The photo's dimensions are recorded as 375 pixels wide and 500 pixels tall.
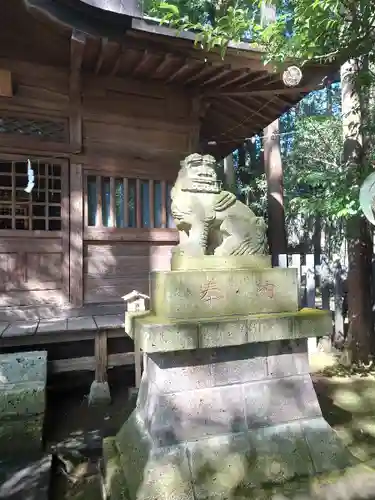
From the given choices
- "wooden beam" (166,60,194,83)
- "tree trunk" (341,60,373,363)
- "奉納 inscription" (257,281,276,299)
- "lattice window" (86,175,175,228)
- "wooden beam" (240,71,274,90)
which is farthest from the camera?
"tree trunk" (341,60,373,363)

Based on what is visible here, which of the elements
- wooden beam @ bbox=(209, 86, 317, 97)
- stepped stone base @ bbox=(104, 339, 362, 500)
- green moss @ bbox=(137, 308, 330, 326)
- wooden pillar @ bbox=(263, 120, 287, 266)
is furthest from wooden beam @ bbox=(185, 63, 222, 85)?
wooden pillar @ bbox=(263, 120, 287, 266)

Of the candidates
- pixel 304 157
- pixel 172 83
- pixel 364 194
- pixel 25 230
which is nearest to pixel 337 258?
pixel 364 194

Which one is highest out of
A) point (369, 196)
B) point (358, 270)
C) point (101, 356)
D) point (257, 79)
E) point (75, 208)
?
point (257, 79)

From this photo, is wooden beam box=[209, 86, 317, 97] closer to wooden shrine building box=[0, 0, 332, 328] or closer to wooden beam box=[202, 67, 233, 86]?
wooden shrine building box=[0, 0, 332, 328]

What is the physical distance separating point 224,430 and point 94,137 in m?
4.78

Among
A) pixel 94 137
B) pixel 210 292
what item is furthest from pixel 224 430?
pixel 94 137

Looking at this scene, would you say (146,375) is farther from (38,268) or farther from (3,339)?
(38,268)

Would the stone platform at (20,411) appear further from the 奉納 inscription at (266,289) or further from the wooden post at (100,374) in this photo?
the 奉納 inscription at (266,289)

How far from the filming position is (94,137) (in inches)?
232

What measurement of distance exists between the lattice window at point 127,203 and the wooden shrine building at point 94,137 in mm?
17

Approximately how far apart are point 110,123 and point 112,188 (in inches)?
41.1

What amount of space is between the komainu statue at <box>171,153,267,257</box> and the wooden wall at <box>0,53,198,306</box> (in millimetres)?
3145

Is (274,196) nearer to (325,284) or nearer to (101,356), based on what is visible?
(325,284)

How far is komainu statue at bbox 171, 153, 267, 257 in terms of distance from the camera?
2.89 m
